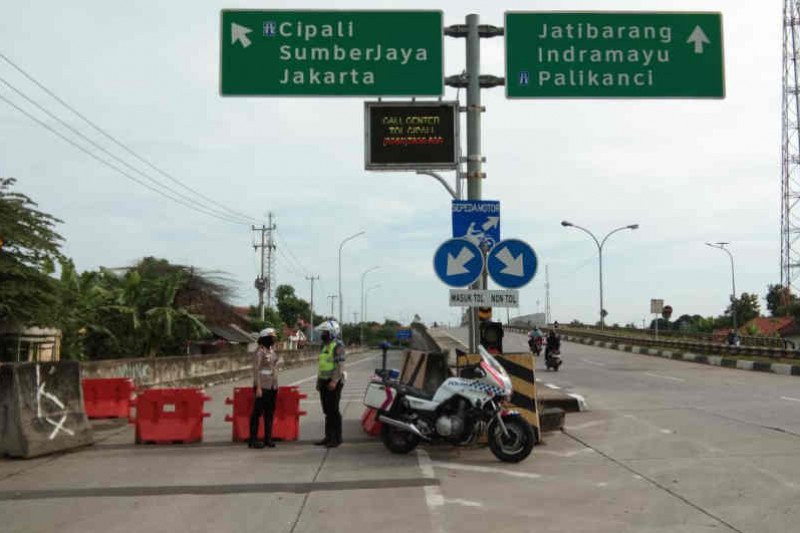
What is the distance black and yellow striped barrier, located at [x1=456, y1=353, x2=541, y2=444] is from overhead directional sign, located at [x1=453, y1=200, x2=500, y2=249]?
1589mm

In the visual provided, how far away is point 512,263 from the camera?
10.2 metres

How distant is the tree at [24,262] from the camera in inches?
602

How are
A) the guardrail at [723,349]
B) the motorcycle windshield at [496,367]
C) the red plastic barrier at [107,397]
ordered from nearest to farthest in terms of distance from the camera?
the motorcycle windshield at [496,367]
the red plastic barrier at [107,397]
the guardrail at [723,349]

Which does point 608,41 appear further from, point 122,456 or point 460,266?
point 122,456

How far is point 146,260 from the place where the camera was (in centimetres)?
3347

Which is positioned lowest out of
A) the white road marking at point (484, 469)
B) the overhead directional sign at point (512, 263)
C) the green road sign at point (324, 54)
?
the white road marking at point (484, 469)

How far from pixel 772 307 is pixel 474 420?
91.5 meters

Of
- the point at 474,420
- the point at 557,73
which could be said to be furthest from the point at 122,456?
the point at 557,73

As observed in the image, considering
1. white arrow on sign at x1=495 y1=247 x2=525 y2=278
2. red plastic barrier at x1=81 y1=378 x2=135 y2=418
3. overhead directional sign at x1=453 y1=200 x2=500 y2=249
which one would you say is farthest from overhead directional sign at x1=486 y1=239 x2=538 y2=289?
red plastic barrier at x1=81 y1=378 x2=135 y2=418

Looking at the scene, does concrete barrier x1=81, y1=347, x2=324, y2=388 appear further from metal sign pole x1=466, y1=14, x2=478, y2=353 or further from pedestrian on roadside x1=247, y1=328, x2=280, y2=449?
metal sign pole x1=466, y1=14, x2=478, y2=353

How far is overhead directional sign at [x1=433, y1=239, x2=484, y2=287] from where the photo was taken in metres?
10.2

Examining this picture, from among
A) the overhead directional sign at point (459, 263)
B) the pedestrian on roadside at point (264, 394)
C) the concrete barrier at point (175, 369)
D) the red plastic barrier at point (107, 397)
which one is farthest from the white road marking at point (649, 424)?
the concrete barrier at point (175, 369)

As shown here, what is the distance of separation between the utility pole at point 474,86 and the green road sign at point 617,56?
460 millimetres

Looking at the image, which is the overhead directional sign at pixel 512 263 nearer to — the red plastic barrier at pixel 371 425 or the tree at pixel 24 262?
the red plastic barrier at pixel 371 425
